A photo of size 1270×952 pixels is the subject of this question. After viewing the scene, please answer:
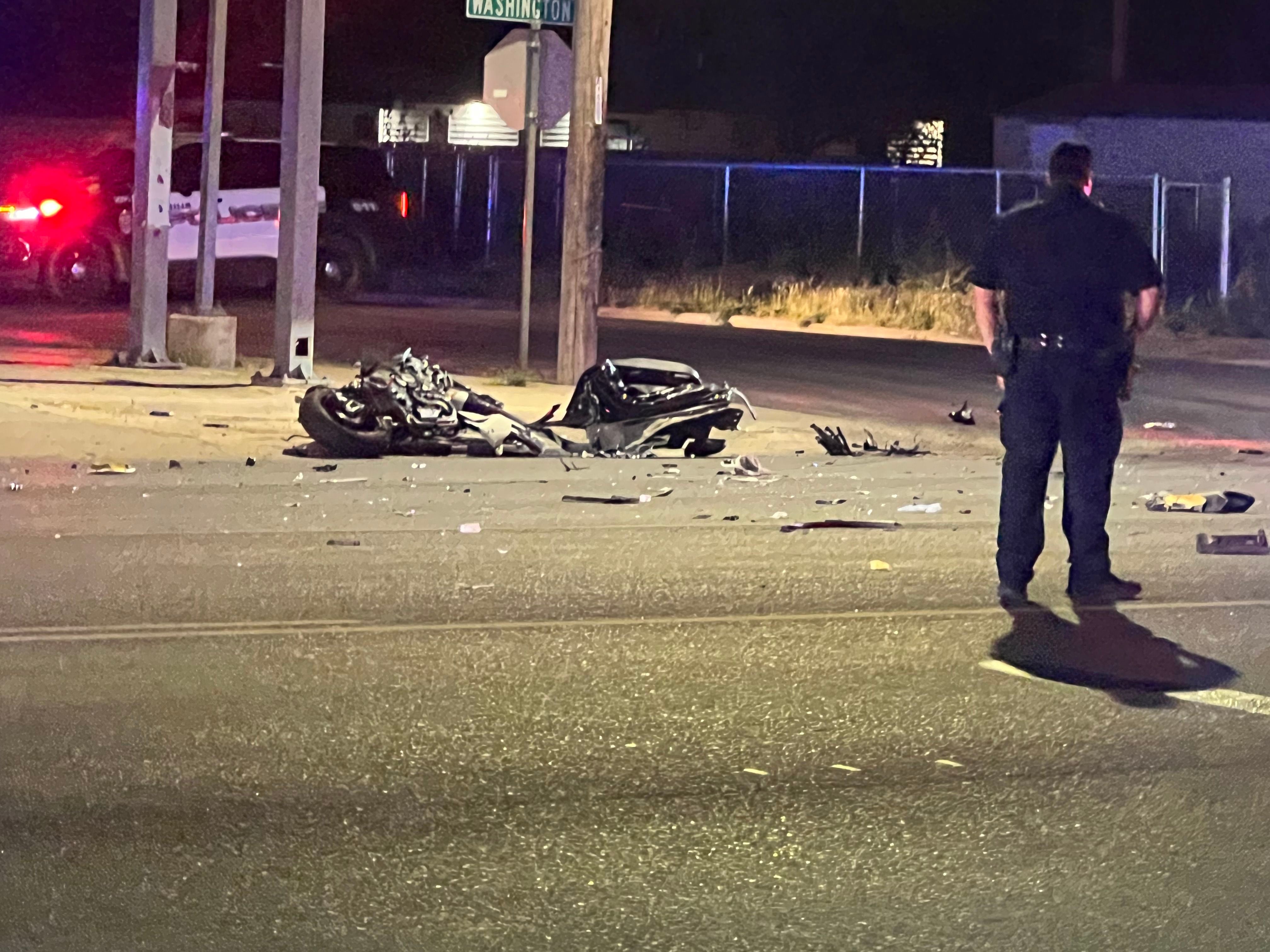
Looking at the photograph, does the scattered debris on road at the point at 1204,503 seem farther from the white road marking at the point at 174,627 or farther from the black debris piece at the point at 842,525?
the white road marking at the point at 174,627

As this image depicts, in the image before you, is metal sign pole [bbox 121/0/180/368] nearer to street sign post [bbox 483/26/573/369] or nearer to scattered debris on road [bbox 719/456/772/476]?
street sign post [bbox 483/26/573/369]

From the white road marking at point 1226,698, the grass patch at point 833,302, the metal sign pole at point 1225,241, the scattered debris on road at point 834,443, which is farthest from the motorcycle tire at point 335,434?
the metal sign pole at point 1225,241

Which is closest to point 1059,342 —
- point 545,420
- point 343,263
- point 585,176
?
point 545,420

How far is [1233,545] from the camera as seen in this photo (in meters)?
9.50

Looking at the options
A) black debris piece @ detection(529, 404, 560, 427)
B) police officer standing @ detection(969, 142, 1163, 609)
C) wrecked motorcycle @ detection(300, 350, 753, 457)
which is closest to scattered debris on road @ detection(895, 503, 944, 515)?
wrecked motorcycle @ detection(300, 350, 753, 457)

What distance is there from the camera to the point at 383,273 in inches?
1080

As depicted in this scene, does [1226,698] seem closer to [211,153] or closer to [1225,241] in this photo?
[211,153]

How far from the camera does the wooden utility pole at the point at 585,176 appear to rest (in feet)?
49.1

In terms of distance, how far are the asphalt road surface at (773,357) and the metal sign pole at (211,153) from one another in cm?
124

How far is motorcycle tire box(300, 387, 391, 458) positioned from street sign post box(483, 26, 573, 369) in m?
3.86

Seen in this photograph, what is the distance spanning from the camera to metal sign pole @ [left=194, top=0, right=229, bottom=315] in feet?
53.2

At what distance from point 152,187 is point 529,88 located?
3.20 metres

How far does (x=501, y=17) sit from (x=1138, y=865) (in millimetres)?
11098

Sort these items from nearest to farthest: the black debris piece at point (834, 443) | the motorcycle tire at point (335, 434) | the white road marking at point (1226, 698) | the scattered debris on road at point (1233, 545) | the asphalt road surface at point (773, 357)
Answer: the white road marking at point (1226, 698)
the scattered debris on road at point (1233, 545)
the motorcycle tire at point (335, 434)
the black debris piece at point (834, 443)
the asphalt road surface at point (773, 357)
